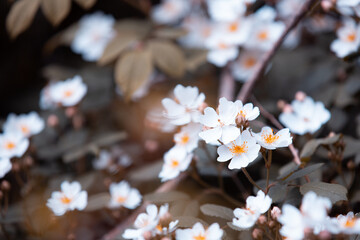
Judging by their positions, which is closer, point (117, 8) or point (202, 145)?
point (202, 145)

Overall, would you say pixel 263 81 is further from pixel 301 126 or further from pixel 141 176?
pixel 141 176

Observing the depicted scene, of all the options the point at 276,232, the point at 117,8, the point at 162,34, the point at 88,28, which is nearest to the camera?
the point at 276,232

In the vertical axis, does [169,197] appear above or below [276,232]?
above

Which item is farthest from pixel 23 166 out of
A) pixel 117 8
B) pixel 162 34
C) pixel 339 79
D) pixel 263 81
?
pixel 117 8

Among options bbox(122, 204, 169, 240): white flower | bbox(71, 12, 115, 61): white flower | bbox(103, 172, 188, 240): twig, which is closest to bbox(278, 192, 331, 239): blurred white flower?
bbox(122, 204, 169, 240): white flower

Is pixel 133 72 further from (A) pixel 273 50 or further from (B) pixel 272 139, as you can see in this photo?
(B) pixel 272 139

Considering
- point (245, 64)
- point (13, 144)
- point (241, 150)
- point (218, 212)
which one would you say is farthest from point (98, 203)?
point (245, 64)
